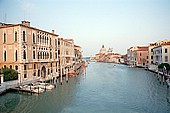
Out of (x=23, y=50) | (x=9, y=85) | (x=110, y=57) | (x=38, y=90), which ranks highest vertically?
(x=23, y=50)

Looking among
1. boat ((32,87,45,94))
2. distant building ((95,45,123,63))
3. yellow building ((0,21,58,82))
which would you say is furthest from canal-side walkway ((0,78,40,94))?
distant building ((95,45,123,63))

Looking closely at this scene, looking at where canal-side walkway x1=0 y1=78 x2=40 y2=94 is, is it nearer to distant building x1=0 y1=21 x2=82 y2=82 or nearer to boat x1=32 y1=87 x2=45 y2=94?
distant building x1=0 y1=21 x2=82 y2=82

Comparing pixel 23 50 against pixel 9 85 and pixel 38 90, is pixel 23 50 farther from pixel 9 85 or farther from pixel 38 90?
pixel 38 90

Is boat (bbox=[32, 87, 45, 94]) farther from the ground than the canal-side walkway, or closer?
closer

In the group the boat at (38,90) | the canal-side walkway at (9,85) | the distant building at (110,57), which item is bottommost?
the boat at (38,90)

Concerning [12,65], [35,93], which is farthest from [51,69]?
[35,93]

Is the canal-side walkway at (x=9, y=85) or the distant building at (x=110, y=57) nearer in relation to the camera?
the canal-side walkway at (x=9, y=85)

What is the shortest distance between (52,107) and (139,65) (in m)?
40.6

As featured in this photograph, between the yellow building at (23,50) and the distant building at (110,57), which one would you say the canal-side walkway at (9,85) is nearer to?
the yellow building at (23,50)

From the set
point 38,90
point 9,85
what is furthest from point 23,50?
point 38,90

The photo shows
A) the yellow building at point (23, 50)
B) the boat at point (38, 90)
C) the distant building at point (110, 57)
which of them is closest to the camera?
the boat at point (38, 90)

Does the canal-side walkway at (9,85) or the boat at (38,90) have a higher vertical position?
the canal-side walkway at (9,85)

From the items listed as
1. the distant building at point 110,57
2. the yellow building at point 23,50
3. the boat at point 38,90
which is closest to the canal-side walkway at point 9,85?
the yellow building at point 23,50

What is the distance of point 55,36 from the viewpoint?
23531 mm
